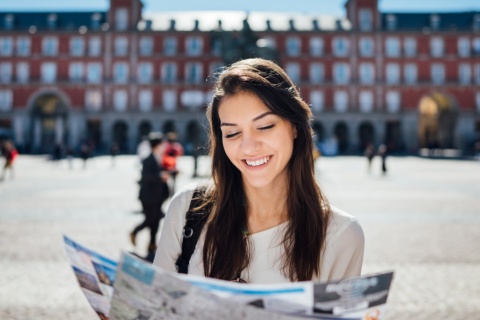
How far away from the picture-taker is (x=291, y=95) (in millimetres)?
1541

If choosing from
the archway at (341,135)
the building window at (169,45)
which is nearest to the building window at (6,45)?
the building window at (169,45)

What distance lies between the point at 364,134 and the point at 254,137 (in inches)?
1841

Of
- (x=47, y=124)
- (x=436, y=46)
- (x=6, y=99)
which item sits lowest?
(x=47, y=124)

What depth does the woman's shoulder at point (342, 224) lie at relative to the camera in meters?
1.53

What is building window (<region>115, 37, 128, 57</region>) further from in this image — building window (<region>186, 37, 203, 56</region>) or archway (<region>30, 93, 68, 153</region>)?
archway (<region>30, 93, 68, 153</region>)

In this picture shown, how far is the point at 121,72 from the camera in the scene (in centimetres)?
4494

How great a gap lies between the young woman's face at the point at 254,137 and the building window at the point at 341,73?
149 ft

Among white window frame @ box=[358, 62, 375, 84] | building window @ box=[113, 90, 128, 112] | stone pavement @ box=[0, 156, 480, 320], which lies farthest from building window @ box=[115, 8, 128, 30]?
stone pavement @ box=[0, 156, 480, 320]

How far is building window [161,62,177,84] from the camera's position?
45156 mm

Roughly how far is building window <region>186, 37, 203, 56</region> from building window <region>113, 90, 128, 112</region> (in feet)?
27.7

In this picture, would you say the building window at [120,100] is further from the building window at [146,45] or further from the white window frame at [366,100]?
the white window frame at [366,100]

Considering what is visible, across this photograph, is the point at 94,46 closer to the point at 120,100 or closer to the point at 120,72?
the point at 120,72

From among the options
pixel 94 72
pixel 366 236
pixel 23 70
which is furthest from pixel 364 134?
pixel 366 236

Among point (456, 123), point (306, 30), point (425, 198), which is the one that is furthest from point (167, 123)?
point (425, 198)
